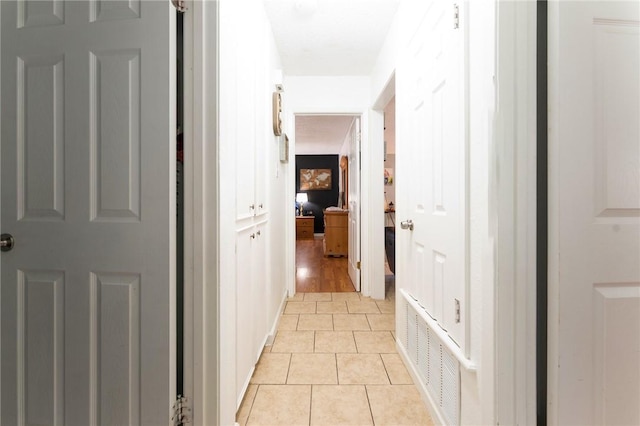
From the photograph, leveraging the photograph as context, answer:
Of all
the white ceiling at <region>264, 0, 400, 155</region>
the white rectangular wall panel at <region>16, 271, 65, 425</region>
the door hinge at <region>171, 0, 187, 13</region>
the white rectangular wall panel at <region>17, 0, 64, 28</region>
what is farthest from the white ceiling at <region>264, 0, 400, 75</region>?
the white rectangular wall panel at <region>16, 271, 65, 425</region>

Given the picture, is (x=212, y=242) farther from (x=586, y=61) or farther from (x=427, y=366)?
(x=586, y=61)

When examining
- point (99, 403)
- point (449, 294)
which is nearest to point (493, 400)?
point (449, 294)

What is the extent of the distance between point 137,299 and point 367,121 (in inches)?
112

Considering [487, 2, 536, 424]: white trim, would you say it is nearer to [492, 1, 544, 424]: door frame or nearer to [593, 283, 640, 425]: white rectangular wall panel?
[492, 1, 544, 424]: door frame

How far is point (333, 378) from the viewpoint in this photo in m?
1.73

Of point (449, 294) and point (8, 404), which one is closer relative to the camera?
point (8, 404)

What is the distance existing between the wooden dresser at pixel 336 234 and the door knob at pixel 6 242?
4678mm

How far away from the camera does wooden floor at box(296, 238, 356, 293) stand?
12.0 feet

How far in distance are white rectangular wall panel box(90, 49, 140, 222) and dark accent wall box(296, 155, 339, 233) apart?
7.69 m

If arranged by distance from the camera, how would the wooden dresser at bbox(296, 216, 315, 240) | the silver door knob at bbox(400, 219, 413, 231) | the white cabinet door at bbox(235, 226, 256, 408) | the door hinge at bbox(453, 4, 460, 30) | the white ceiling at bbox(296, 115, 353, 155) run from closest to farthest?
the door hinge at bbox(453, 4, 460, 30) < the white cabinet door at bbox(235, 226, 256, 408) < the silver door knob at bbox(400, 219, 413, 231) < the white ceiling at bbox(296, 115, 353, 155) < the wooden dresser at bbox(296, 216, 315, 240)

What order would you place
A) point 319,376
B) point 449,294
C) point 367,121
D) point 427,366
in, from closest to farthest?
point 449,294, point 427,366, point 319,376, point 367,121

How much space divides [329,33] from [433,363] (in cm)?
249

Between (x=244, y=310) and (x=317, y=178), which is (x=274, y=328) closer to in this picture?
(x=244, y=310)

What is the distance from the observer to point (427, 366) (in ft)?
5.06
